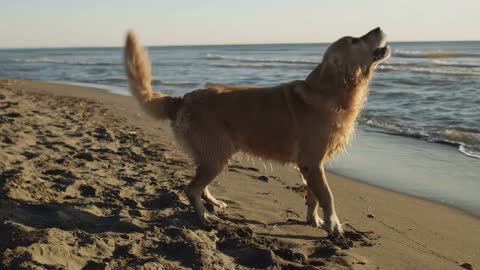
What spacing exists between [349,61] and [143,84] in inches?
77.4

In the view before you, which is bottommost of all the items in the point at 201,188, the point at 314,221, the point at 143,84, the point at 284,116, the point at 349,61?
the point at 314,221

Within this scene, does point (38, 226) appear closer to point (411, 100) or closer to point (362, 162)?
point (362, 162)

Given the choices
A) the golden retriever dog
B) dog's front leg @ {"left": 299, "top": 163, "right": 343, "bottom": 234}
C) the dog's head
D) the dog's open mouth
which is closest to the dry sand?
dog's front leg @ {"left": 299, "top": 163, "right": 343, "bottom": 234}

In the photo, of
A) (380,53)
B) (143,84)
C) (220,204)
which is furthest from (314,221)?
(143,84)

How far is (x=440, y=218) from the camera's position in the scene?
491 centimetres

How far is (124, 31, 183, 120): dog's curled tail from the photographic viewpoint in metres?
4.78

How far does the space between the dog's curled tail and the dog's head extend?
1.44m

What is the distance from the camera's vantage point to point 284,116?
4508mm

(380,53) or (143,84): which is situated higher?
(380,53)

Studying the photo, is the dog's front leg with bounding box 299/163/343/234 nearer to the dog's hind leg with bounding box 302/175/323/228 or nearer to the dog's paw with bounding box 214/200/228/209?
the dog's hind leg with bounding box 302/175/323/228

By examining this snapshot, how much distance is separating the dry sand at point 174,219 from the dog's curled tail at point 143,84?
815mm

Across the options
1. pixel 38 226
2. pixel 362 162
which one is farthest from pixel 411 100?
pixel 38 226

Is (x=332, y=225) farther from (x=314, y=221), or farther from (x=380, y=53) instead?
(x=380, y=53)

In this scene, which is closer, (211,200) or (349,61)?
(349,61)
